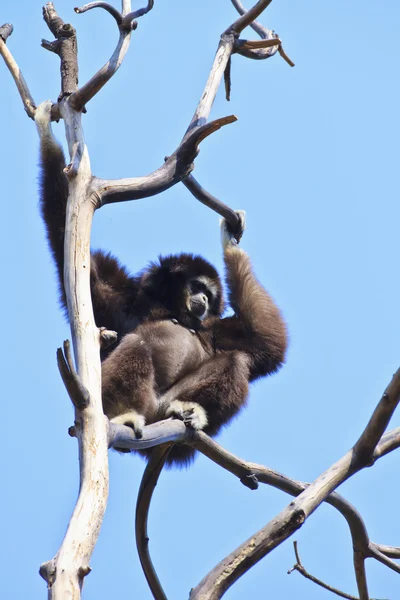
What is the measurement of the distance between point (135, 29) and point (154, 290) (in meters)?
2.64

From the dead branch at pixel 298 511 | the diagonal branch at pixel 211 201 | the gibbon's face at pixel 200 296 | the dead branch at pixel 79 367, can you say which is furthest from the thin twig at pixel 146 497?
the diagonal branch at pixel 211 201

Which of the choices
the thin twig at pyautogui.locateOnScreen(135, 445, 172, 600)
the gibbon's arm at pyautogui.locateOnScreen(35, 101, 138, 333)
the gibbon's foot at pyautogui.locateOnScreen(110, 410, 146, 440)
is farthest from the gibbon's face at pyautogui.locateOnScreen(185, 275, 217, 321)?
the thin twig at pyautogui.locateOnScreen(135, 445, 172, 600)

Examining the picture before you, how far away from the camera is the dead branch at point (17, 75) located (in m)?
7.20

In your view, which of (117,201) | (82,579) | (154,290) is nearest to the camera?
(82,579)

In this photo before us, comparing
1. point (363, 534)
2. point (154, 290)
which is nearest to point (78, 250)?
point (154, 290)

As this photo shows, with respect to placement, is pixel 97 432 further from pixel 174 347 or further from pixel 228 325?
pixel 228 325

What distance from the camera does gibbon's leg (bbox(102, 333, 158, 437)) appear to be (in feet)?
22.4

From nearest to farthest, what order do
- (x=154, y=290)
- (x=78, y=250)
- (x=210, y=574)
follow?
(x=210, y=574) < (x=78, y=250) < (x=154, y=290)

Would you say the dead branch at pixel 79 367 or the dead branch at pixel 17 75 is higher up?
the dead branch at pixel 17 75

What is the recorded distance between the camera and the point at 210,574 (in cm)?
494

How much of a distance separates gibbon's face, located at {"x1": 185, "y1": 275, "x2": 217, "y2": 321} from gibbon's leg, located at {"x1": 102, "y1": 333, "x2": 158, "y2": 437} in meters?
1.17

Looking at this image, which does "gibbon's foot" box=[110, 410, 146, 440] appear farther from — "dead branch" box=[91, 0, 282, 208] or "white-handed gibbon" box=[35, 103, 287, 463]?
"dead branch" box=[91, 0, 282, 208]

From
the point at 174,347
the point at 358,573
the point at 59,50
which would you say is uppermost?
the point at 59,50

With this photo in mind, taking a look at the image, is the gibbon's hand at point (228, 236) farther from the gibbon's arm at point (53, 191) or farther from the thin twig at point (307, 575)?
the thin twig at point (307, 575)
